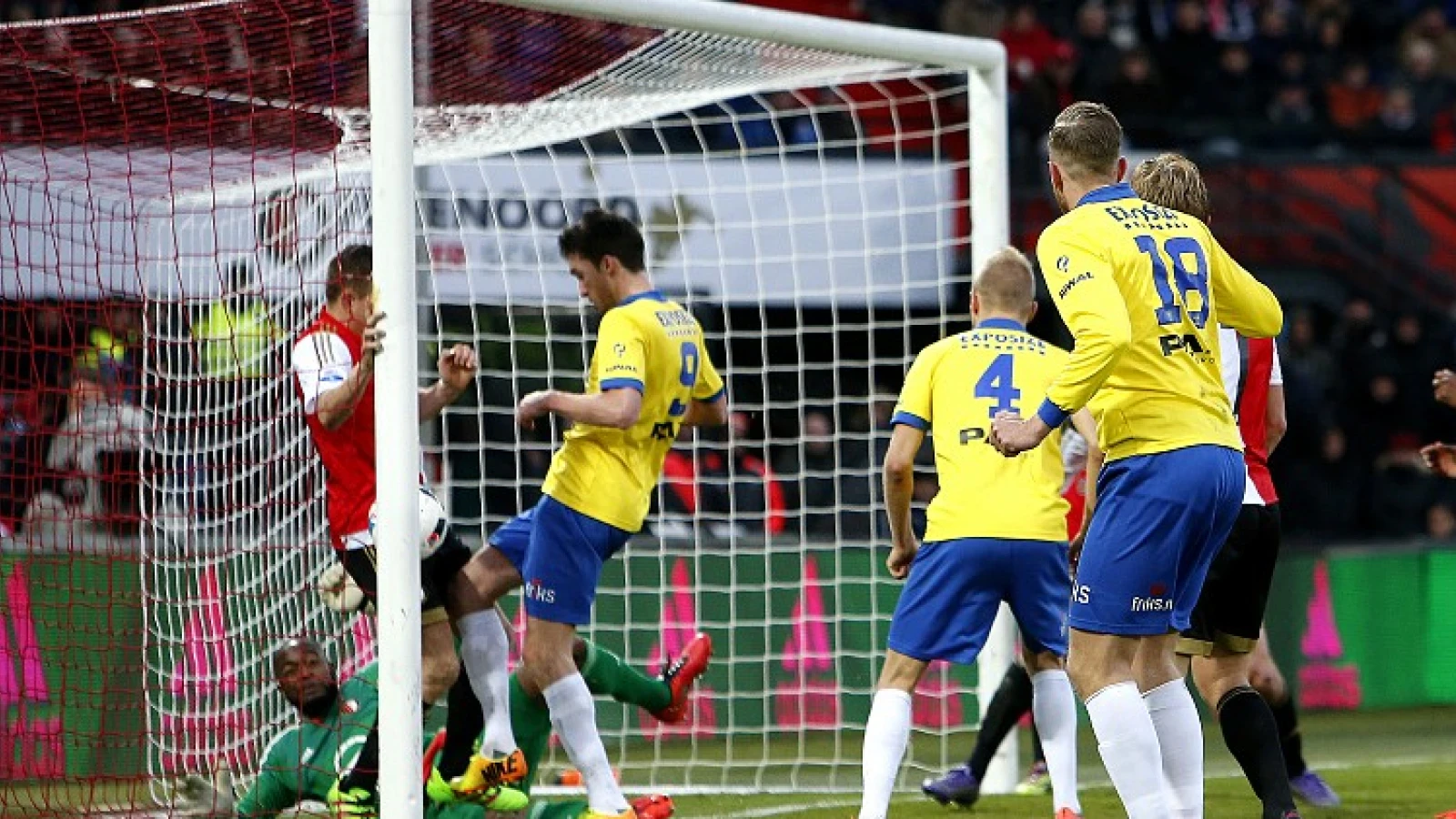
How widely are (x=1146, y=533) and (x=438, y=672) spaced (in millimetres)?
2456

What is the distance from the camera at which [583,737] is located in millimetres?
6953

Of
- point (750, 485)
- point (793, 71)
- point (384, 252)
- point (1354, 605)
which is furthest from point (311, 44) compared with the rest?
point (1354, 605)

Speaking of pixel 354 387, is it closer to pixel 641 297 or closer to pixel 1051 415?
pixel 641 297

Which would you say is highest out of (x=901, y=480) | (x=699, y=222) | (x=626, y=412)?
(x=699, y=222)

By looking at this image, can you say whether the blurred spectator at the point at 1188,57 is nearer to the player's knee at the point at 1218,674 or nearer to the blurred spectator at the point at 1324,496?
the blurred spectator at the point at 1324,496

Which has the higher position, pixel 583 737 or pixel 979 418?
pixel 979 418

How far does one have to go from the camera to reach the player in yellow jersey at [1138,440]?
5.41m

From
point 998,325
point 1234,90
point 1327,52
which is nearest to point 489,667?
point 998,325

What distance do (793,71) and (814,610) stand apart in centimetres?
308

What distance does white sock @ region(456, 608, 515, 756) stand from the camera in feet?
23.0

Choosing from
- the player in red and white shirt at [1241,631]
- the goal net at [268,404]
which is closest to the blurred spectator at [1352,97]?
the goal net at [268,404]

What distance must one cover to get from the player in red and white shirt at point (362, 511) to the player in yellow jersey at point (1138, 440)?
1919 mm

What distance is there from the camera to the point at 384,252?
19.6ft

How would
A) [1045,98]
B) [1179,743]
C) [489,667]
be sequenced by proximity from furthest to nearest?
[1045,98], [489,667], [1179,743]
